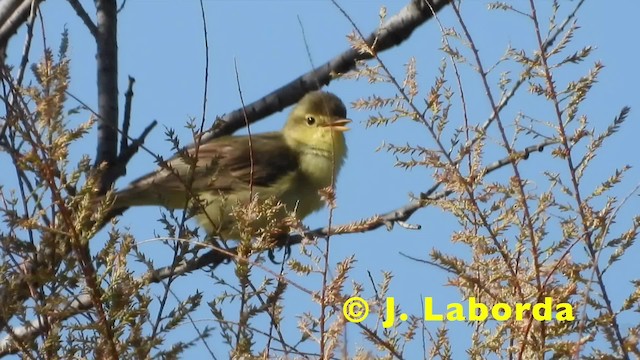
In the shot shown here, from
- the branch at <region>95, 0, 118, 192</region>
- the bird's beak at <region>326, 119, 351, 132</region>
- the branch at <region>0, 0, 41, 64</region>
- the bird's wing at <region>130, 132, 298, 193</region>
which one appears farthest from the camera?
the bird's beak at <region>326, 119, 351, 132</region>

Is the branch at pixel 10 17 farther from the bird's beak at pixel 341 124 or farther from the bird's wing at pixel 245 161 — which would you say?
the bird's beak at pixel 341 124

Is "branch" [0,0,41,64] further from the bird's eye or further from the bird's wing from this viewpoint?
the bird's eye

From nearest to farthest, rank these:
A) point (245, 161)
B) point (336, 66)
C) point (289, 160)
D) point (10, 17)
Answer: point (10, 17), point (336, 66), point (245, 161), point (289, 160)

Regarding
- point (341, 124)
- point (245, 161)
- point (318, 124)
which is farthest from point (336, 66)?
point (318, 124)

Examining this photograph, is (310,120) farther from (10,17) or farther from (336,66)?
(10,17)

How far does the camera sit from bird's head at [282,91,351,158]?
6.66 m

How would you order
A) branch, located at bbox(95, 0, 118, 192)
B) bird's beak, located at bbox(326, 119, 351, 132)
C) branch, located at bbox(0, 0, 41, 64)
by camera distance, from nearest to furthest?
branch, located at bbox(0, 0, 41, 64)
branch, located at bbox(95, 0, 118, 192)
bird's beak, located at bbox(326, 119, 351, 132)

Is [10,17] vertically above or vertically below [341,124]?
below

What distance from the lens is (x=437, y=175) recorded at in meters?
2.79

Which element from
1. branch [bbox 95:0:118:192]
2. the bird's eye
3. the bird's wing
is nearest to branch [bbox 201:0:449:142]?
the bird's wing

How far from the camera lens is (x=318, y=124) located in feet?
22.7

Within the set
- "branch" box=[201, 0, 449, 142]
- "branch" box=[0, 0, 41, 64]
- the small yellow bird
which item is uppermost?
the small yellow bird

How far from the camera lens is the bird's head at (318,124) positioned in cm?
666

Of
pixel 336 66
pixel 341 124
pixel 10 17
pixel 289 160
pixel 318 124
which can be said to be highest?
pixel 318 124
